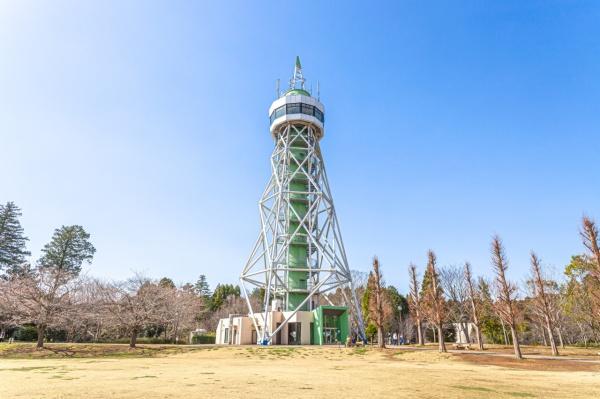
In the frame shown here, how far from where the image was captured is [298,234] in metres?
44.5

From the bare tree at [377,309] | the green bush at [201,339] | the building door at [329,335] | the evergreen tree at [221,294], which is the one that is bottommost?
the green bush at [201,339]

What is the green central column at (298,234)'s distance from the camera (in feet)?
140

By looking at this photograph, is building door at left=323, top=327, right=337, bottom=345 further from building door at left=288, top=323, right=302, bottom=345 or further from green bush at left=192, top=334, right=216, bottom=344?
green bush at left=192, top=334, right=216, bottom=344

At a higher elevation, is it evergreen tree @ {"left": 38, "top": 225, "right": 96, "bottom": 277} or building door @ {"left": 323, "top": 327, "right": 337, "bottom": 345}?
evergreen tree @ {"left": 38, "top": 225, "right": 96, "bottom": 277}

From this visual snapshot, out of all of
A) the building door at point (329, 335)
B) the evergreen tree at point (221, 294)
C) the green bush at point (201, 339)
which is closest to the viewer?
the building door at point (329, 335)

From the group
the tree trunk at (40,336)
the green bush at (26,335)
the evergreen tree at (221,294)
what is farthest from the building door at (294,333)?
the evergreen tree at (221,294)

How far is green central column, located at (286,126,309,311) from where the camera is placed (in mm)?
42713

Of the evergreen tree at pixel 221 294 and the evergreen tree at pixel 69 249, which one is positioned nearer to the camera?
the evergreen tree at pixel 69 249

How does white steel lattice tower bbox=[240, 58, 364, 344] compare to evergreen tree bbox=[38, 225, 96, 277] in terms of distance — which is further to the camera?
evergreen tree bbox=[38, 225, 96, 277]

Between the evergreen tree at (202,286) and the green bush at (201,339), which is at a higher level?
the evergreen tree at (202,286)

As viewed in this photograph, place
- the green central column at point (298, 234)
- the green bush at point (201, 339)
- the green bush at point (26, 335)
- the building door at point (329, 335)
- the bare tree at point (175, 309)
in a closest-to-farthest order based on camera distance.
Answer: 1. the building door at point (329, 335)
2. the green central column at point (298, 234)
3. the bare tree at point (175, 309)
4. the green bush at point (26, 335)
5. the green bush at point (201, 339)

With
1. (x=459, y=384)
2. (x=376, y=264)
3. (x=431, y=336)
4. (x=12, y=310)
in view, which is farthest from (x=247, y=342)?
(x=431, y=336)

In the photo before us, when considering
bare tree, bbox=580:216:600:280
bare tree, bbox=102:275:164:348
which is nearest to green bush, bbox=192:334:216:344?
bare tree, bbox=102:275:164:348

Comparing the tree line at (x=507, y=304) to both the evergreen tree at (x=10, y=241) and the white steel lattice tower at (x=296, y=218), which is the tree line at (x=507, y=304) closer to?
the white steel lattice tower at (x=296, y=218)
